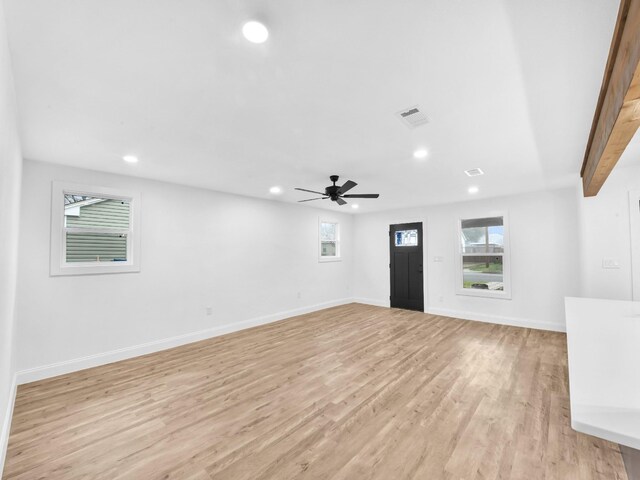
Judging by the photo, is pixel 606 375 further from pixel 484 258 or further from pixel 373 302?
pixel 373 302

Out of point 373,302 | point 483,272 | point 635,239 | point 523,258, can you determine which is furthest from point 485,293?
point 373,302

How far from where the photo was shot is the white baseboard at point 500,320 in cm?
493

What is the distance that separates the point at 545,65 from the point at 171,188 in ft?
15.0

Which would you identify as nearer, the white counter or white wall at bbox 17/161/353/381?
the white counter

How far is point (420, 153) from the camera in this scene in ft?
10.3

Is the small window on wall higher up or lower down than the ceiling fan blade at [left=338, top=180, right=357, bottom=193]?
lower down

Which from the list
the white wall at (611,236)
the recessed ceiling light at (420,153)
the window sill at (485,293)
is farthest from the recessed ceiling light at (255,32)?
the window sill at (485,293)

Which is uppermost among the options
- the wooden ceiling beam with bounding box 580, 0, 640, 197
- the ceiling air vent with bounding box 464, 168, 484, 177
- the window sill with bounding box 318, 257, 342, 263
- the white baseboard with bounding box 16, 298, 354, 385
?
the ceiling air vent with bounding box 464, 168, 484, 177

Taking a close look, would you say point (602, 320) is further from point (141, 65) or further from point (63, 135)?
point (63, 135)

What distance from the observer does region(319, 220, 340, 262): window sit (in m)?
7.08

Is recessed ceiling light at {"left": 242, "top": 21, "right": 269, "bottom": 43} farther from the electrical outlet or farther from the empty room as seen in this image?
Result: the electrical outlet

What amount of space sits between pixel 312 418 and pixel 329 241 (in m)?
5.18

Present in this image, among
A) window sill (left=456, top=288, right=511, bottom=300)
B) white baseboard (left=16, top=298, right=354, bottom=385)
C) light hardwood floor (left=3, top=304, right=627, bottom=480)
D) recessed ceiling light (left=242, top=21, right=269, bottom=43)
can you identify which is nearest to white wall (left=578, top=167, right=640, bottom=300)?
light hardwood floor (left=3, top=304, right=627, bottom=480)

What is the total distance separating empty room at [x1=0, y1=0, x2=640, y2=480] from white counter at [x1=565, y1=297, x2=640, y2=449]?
0.01m
